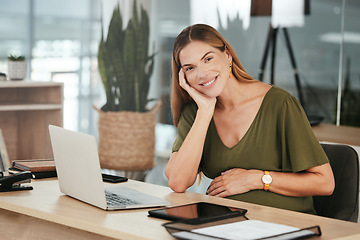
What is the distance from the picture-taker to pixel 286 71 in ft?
14.5

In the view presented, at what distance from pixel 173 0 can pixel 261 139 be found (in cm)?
308

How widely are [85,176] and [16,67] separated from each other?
2341 mm

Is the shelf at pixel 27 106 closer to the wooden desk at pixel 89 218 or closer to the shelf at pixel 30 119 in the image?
the shelf at pixel 30 119

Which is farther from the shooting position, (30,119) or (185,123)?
(30,119)

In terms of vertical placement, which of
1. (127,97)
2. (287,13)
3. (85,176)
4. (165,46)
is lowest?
(127,97)

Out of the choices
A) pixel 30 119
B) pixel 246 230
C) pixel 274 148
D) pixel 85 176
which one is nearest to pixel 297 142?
pixel 274 148

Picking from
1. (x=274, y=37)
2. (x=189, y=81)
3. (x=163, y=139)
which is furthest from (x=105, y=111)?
(x=189, y=81)

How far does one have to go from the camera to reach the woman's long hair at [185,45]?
2.30 metres

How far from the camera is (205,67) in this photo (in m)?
2.27

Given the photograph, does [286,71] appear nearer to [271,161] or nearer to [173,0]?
[173,0]

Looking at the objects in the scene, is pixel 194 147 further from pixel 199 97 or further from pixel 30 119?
pixel 30 119

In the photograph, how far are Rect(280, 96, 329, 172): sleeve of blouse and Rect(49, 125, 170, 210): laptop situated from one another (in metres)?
0.55

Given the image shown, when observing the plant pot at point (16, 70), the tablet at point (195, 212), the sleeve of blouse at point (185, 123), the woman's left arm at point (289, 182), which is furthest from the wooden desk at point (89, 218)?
the plant pot at point (16, 70)

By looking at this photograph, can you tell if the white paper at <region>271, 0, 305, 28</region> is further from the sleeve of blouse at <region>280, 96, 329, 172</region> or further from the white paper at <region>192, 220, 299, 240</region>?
the white paper at <region>192, 220, 299, 240</region>
